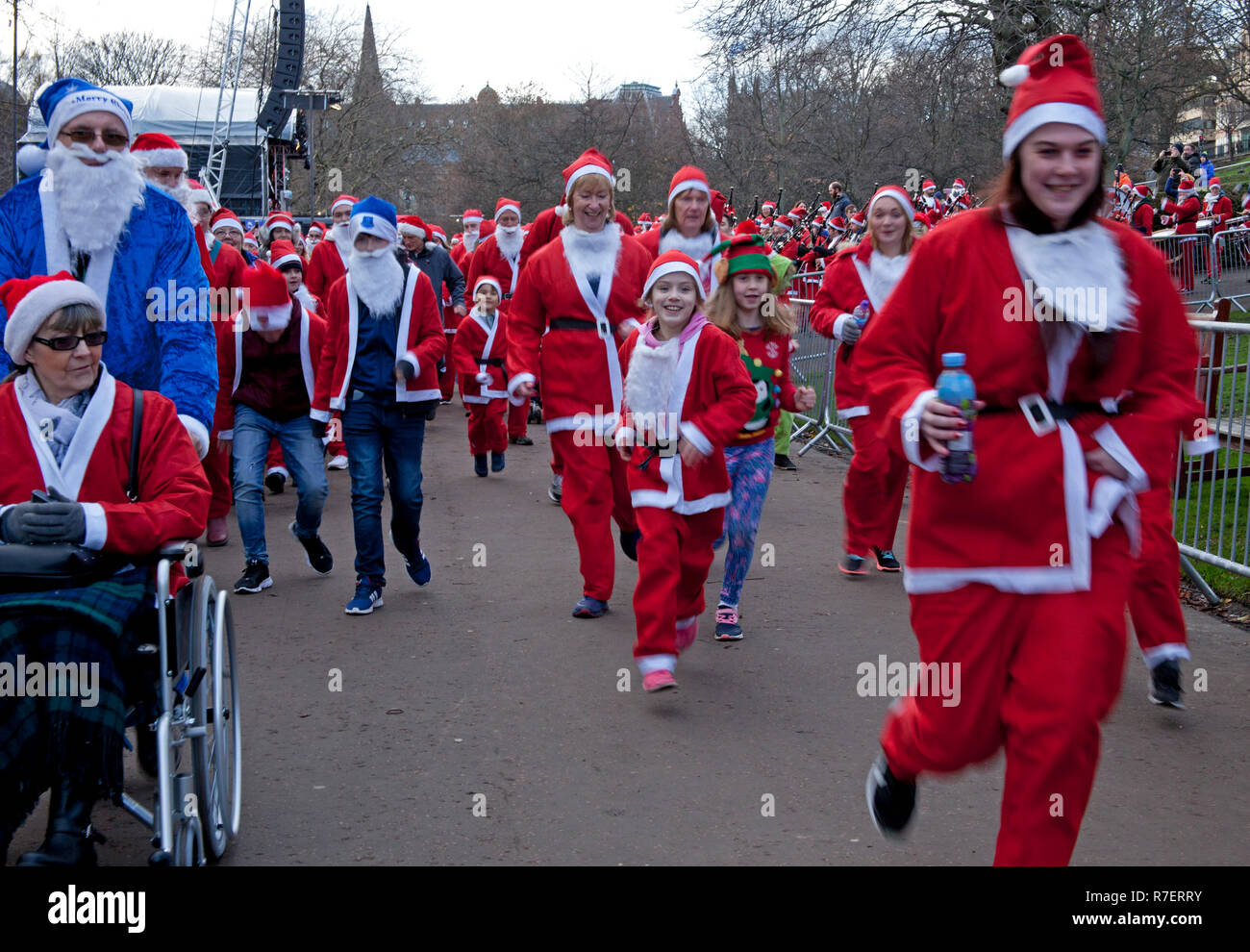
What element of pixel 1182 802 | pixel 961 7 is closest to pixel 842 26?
pixel 961 7

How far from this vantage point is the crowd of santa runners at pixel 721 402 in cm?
329

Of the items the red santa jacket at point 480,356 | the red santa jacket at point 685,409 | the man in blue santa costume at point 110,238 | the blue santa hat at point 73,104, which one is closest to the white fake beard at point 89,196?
the man in blue santa costume at point 110,238

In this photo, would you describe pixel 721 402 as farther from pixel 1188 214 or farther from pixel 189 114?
pixel 189 114

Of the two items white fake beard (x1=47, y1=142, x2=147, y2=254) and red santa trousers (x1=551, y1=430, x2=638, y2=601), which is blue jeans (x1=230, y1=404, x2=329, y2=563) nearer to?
red santa trousers (x1=551, y1=430, x2=638, y2=601)

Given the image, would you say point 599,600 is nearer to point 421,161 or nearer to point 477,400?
point 477,400

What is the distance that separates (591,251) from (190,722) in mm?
4325

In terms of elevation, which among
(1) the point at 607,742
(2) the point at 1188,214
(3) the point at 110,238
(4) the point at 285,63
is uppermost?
(4) the point at 285,63

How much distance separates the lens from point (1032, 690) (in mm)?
3199

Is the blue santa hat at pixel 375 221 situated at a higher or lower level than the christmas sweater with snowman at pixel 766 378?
higher

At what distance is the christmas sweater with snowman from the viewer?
6.77 metres

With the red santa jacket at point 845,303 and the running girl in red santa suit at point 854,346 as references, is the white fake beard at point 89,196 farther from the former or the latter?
the red santa jacket at point 845,303

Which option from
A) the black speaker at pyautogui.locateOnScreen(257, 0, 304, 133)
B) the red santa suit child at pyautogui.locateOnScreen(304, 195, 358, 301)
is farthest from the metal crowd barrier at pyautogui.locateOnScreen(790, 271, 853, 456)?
the black speaker at pyautogui.locateOnScreen(257, 0, 304, 133)

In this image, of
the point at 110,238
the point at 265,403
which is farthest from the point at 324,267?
the point at 110,238

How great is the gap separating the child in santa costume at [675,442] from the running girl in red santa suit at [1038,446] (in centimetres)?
225
